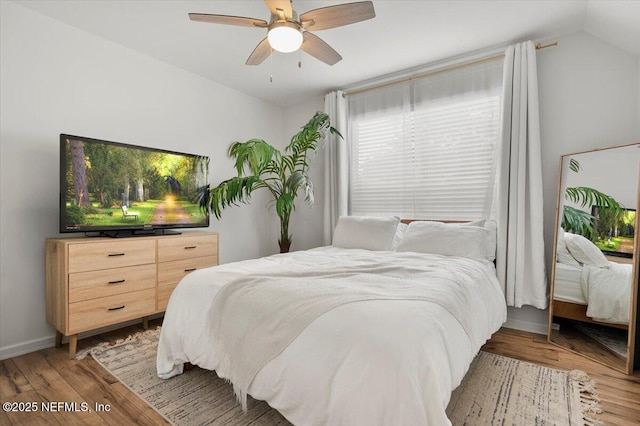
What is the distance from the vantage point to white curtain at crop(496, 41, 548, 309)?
2639 millimetres

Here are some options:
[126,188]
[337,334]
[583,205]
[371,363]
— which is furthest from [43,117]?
[583,205]

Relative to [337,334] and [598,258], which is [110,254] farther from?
[598,258]

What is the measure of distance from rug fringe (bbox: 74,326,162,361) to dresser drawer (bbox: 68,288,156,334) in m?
0.19

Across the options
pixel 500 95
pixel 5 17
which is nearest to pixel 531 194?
pixel 500 95

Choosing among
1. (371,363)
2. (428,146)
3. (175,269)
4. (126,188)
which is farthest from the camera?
(428,146)

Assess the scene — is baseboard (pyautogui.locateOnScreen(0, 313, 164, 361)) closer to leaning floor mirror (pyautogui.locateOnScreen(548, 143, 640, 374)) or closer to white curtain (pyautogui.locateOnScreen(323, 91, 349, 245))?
white curtain (pyautogui.locateOnScreen(323, 91, 349, 245))

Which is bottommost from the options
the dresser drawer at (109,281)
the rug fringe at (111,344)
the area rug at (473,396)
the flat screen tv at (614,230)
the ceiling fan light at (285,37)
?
the rug fringe at (111,344)

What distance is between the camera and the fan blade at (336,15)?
71.1 inches

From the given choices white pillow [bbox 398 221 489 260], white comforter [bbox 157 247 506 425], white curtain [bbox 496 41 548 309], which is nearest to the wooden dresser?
white comforter [bbox 157 247 506 425]

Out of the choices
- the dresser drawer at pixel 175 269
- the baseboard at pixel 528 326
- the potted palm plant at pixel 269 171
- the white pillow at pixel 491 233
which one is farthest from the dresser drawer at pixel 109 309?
the baseboard at pixel 528 326

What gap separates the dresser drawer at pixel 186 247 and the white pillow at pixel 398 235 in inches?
69.4

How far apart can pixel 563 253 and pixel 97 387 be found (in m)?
3.41

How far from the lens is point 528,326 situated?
9.21ft

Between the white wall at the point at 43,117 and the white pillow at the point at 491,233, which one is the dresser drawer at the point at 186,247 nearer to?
the white wall at the point at 43,117
